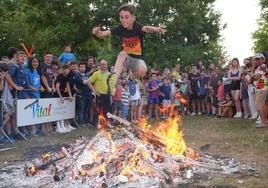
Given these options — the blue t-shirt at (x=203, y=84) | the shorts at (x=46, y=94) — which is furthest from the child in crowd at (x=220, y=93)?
the shorts at (x=46, y=94)

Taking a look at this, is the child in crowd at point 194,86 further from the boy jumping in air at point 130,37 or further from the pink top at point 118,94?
the boy jumping in air at point 130,37

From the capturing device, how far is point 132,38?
746 cm

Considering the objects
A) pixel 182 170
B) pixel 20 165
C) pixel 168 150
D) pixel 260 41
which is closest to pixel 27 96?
pixel 20 165

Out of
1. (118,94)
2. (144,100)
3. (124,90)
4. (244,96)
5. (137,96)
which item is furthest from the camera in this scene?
(144,100)

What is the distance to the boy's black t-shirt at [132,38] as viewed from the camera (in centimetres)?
741

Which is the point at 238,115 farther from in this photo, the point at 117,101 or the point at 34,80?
the point at 34,80

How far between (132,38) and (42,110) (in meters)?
4.70

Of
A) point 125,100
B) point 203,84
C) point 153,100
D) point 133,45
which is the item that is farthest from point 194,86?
point 133,45

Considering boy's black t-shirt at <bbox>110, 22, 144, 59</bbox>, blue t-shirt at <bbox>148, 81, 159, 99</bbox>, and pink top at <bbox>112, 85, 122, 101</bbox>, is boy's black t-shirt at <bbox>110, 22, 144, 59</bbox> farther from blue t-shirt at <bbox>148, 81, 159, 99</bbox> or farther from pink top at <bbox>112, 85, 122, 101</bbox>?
blue t-shirt at <bbox>148, 81, 159, 99</bbox>

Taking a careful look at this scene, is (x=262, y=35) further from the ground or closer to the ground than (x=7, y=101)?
further from the ground

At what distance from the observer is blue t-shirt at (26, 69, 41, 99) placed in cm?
1077

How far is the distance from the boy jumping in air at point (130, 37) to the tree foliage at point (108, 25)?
728 inches

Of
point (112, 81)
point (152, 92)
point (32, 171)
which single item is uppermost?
point (112, 81)

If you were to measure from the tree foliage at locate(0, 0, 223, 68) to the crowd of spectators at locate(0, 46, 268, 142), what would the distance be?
30.4 feet
